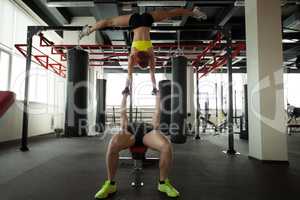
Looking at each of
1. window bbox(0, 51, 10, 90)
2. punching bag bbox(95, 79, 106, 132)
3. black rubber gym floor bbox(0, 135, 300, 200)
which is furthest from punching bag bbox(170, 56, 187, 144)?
punching bag bbox(95, 79, 106, 132)

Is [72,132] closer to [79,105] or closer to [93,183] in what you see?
[79,105]

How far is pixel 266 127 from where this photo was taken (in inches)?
141

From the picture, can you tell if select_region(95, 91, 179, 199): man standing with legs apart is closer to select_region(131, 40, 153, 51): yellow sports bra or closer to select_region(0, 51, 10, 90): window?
select_region(131, 40, 153, 51): yellow sports bra

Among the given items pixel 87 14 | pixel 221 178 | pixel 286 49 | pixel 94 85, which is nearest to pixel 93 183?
pixel 221 178

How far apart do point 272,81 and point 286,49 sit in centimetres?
594

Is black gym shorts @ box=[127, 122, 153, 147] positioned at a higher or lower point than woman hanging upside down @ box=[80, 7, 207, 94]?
lower

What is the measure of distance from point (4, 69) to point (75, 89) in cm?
257

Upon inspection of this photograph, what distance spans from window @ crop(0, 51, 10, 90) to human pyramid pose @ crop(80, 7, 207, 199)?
402 centimetres

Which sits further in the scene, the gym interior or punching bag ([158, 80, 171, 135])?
punching bag ([158, 80, 171, 135])

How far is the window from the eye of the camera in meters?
5.23

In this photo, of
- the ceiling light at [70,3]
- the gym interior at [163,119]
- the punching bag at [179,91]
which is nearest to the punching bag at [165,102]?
the gym interior at [163,119]

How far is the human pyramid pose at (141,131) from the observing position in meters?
2.00

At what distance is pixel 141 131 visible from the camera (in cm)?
215

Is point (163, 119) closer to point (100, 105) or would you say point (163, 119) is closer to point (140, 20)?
point (100, 105)
